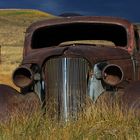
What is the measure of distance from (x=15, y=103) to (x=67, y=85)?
28.2 inches

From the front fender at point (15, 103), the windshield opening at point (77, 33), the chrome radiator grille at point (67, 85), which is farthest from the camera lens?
the windshield opening at point (77, 33)

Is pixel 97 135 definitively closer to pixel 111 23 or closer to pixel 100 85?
pixel 100 85

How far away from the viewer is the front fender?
8.04 meters

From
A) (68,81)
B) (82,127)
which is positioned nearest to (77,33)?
(68,81)

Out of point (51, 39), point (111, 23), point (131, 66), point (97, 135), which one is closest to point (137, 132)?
point (97, 135)

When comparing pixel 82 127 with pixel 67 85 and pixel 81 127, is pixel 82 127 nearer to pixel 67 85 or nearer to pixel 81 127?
pixel 81 127

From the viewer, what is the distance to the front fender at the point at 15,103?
8.04 metres

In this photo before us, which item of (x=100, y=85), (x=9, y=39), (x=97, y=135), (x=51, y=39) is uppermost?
(x=9, y=39)

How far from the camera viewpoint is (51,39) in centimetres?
1077

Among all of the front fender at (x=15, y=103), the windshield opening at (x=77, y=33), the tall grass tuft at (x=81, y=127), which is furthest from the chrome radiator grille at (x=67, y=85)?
the windshield opening at (x=77, y=33)

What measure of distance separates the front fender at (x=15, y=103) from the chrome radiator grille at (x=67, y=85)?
0.23 metres

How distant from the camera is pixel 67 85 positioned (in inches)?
330

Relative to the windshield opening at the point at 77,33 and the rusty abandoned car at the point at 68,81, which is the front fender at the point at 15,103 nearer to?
the rusty abandoned car at the point at 68,81

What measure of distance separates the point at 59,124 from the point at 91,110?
0.43 metres
